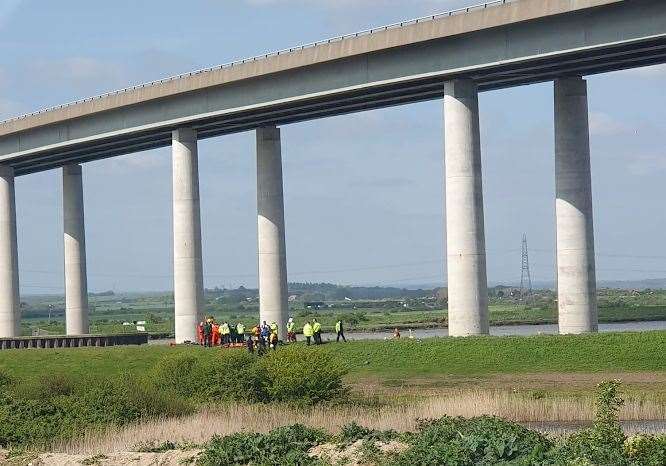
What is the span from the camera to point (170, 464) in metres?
27.6

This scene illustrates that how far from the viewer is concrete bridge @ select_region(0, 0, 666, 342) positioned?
56906mm

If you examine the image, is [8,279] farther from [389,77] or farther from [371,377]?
[371,377]

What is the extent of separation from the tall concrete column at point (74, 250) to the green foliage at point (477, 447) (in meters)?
66.7

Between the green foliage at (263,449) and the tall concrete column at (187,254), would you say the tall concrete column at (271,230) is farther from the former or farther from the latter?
the green foliage at (263,449)

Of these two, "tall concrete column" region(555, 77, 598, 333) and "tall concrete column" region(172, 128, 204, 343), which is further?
"tall concrete column" region(172, 128, 204, 343)

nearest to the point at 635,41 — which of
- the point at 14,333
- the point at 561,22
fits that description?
the point at 561,22

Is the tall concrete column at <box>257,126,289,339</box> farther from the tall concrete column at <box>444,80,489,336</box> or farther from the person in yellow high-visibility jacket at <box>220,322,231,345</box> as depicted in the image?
the tall concrete column at <box>444,80,489,336</box>

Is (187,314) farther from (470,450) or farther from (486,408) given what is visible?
(470,450)

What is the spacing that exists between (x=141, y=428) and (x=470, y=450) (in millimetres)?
12466

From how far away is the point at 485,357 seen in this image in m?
53.6

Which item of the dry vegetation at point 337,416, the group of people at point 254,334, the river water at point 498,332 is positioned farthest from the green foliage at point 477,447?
the river water at point 498,332

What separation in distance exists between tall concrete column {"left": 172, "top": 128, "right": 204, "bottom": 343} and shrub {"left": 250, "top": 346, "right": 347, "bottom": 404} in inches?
1250

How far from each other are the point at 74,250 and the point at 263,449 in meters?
65.2

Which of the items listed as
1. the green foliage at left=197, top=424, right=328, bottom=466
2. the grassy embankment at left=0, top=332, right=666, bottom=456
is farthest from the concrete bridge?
the green foliage at left=197, top=424, right=328, bottom=466
